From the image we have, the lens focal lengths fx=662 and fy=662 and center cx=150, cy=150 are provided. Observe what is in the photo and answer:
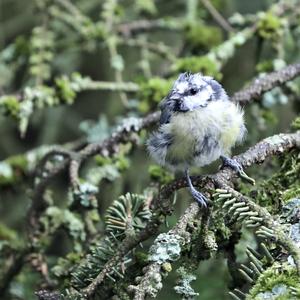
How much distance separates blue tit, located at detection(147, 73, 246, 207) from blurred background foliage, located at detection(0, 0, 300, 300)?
0.09 metres

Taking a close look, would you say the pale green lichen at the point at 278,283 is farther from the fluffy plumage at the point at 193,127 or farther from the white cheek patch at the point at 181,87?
the white cheek patch at the point at 181,87

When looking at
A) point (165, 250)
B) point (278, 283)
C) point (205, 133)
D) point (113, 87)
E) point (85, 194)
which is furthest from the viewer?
point (113, 87)

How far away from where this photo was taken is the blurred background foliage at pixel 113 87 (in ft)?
7.77

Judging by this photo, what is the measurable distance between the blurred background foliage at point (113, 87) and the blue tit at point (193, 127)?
9 centimetres

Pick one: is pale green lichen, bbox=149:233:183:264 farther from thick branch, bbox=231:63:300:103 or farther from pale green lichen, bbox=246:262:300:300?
thick branch, bbox=231:63:300:103

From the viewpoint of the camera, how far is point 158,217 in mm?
1632

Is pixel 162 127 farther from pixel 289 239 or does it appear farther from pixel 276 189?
pixel 289 239

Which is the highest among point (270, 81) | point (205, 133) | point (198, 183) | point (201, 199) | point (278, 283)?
point (270, 81)

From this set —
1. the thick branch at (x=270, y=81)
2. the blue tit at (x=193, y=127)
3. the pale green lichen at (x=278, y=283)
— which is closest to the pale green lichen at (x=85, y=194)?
the blue tit at (x=193, y=127)

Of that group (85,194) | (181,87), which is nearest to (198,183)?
(85,194)

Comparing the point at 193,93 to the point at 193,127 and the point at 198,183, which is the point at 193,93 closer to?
the point at 193,127

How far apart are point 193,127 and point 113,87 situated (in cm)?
47

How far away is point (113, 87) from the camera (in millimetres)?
2777

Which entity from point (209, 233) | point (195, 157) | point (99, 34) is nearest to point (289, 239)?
point (209, 233)
